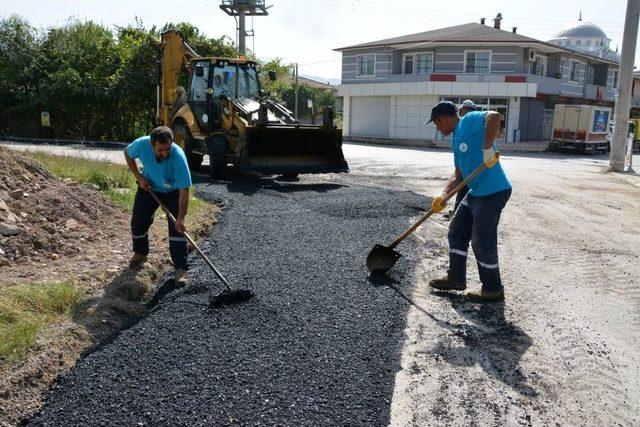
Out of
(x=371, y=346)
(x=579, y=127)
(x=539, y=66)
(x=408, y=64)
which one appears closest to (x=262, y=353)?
(x=371, y=346)

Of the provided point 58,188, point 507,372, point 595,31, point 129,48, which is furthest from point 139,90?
point 595,31

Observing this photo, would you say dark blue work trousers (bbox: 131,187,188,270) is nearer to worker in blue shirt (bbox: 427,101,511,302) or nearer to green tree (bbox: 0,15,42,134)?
worker in blue shirt (bbox: 427,101,511,302)

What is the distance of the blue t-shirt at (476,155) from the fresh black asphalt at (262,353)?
3.65 feet

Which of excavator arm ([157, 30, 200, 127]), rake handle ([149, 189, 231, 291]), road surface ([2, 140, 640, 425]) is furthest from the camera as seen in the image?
excavator arm ([157, 30, 200, 127])

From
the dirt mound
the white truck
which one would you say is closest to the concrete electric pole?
the white truck

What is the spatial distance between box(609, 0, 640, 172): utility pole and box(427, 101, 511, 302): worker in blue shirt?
1447 centimetres

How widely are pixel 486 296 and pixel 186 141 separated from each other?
8651 millimetres

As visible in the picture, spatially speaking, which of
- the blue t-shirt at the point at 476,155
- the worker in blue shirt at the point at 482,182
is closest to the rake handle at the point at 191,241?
the worker in blue shirt at the point at 482,182

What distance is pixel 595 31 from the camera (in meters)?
57.8

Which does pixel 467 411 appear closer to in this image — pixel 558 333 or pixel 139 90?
pixel 558 333

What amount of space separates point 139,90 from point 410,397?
19.6 m

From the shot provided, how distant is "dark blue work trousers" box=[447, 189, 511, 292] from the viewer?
4746 millimetres

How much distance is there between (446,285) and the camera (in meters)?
5.25

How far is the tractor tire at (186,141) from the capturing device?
12266 millimetres
